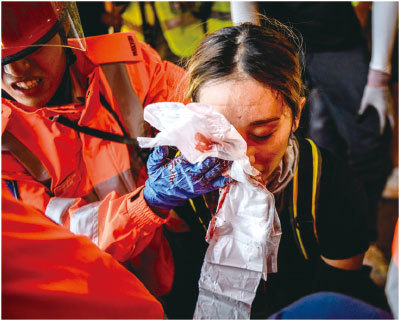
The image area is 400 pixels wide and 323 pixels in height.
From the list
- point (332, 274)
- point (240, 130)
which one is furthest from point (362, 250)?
point (240, 130)

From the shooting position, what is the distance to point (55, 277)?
0.60 m

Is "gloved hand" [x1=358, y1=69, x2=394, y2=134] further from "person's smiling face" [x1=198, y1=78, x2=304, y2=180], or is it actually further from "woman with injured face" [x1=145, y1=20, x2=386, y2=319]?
"person's smiling face" [x1=198, y1=78, x2=304, y2=180]

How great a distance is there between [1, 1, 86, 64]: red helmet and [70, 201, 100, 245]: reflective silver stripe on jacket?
0.50 metres

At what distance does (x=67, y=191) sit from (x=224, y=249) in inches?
22.5

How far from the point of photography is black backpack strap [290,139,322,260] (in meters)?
1.00

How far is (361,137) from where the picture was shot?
5.66 ft

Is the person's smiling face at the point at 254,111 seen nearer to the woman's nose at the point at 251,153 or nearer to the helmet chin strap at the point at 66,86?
the woman's nose at the point at 251,153

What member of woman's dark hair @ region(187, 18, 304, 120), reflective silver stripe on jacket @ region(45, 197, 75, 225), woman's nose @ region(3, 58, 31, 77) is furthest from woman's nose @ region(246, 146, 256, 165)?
woman's nose @ region(3, 58, 31, 77)

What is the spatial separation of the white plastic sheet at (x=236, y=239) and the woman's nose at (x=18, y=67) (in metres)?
0.53

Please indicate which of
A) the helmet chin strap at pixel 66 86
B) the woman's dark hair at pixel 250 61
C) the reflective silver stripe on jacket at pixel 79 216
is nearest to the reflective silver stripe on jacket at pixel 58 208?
the reflective silver stripe on jacket at pixel 79 216

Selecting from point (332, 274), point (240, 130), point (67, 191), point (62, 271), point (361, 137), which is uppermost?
point (240, 130)

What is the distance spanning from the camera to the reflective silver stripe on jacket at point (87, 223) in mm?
951

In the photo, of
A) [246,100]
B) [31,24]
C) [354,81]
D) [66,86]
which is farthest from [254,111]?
[354,81]

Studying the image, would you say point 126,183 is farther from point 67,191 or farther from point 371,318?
point 371,318
